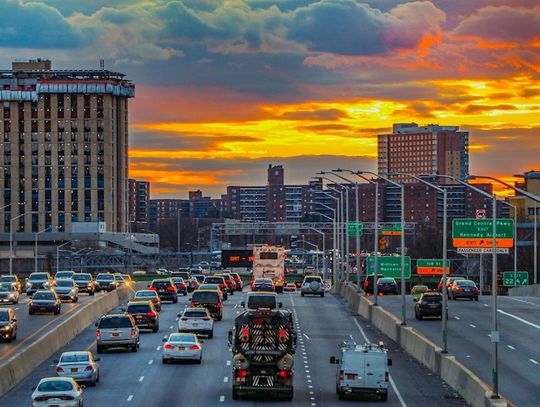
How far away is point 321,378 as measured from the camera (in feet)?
178

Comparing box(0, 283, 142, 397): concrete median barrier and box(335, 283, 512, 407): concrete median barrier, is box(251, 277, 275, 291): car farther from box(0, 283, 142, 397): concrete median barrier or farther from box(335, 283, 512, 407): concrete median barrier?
box(335, 283, 512, 407): concrete median barrier

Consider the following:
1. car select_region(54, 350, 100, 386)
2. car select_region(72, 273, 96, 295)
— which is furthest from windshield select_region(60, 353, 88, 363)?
car select_region(72, 273, 96, 295)

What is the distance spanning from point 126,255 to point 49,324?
387 feet

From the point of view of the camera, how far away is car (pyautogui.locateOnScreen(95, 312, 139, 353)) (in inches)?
2490

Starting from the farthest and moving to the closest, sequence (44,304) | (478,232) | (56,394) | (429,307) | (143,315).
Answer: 1. (478,232)
2. (44,304)
3. (429,307)
4. (143,315)
5. (56,394)

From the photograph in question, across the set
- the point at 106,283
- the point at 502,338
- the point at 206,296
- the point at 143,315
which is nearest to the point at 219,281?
the point at 106,283

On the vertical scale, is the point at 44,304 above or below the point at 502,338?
above

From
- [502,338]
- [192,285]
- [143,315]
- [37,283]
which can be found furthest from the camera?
[192,285]

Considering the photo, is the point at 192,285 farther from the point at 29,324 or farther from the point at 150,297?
the point at 29,324

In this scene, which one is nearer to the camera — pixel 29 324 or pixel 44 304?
pixel 29 324

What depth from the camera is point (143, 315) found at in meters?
73.4

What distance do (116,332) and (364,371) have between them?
19866 mm

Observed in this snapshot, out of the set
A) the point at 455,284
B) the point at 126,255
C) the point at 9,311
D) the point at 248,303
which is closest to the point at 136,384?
the point at 9,311

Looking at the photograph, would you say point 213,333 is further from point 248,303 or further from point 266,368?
point 266,368
